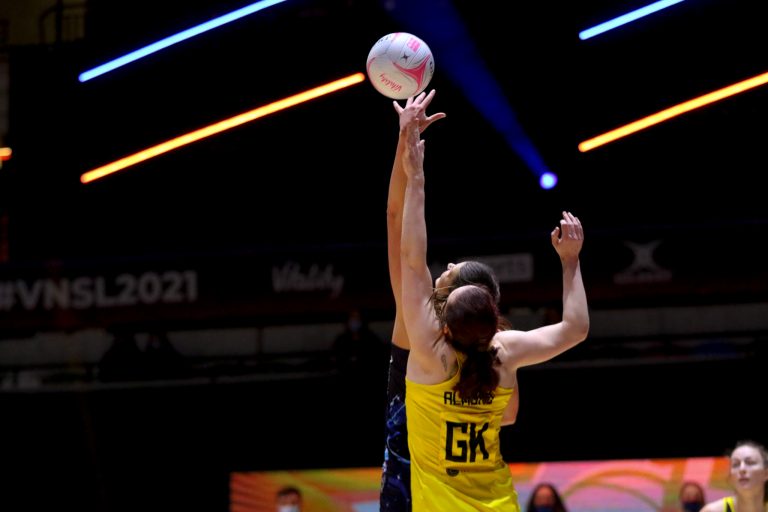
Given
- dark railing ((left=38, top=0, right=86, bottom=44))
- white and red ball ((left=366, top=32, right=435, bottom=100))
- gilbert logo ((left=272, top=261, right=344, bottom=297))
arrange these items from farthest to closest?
dark railing ((left=38, top=0, right=86, bottom=44)) < gilbert logo ((left=272, top=261, right=344, bottom=297)) < white and red ball ((left=366, top=32, right=435, bottom=100))

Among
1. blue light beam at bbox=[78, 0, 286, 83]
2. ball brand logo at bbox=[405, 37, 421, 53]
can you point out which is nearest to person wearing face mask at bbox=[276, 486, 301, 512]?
blue light beam at bbox=[78, 0, 286, 83]

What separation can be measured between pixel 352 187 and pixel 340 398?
1.63 meters

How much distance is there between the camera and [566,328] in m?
3.13

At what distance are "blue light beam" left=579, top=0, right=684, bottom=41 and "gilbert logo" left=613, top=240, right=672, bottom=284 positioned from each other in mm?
1574

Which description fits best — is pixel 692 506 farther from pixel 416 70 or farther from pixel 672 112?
pixel 416 70

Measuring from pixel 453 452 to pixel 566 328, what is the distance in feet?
1.50

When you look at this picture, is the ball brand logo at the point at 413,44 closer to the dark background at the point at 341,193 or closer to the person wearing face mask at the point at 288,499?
the dark background at the point at 341,193

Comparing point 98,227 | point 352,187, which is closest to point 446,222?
point 352,187

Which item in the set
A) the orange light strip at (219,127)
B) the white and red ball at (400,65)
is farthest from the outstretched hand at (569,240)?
the orange light strip at (219,127)

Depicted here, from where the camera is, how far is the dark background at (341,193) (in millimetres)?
8367

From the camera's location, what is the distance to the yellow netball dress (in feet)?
10.1

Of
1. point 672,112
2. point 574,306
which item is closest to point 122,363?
point 672,112

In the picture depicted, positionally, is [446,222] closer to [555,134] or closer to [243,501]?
[555,134]

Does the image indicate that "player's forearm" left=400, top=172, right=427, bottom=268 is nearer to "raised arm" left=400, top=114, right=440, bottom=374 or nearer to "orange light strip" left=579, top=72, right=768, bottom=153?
"raised arm" left=400, top=114, right=440, bottom=374
